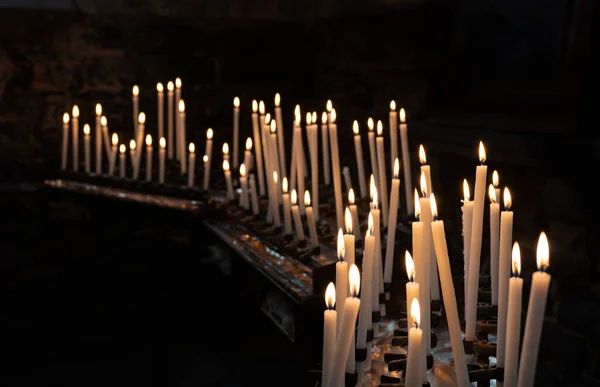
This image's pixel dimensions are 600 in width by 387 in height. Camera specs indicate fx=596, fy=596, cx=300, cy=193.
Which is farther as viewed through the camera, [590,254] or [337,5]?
[337,5]

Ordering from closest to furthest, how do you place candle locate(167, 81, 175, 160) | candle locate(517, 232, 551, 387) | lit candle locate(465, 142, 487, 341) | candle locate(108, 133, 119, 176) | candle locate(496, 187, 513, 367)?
candle locate(517, 232, 551, 387), candle locate(496, 187, 513, 367), lit candle locate(465, 142, 487, 341), candle locate(108, 133, 119, 176), candle locate(167, 81, 175, 160)

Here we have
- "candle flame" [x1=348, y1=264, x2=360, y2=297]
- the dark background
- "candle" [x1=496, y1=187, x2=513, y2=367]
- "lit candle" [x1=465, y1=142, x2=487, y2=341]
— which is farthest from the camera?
the dark background

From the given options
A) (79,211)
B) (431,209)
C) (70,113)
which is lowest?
(79,211)

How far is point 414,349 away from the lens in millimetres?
1180

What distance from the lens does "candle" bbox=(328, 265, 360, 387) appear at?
3.89 feet

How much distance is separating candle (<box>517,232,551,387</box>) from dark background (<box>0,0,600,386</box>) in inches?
66.9

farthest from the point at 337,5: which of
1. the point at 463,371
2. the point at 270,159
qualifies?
the point at 463,371

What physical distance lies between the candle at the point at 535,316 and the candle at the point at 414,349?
0.20 m

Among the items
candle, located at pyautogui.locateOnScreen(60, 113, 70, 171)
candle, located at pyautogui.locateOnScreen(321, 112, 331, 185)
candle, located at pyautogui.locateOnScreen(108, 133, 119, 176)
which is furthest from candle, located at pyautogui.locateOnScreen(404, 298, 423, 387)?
candle, located at pyautogui.locateOnScreen(60, 113, 70, 171)

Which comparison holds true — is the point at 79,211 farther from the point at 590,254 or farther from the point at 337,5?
the point at 590,254

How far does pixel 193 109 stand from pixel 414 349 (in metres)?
3.74

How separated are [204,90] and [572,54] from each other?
111 inches

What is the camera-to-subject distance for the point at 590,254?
2.48 metres

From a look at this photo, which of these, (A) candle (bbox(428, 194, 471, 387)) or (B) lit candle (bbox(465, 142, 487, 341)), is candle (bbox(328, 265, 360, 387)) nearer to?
(A) candle (bbox(428, 194, 471, 387))
